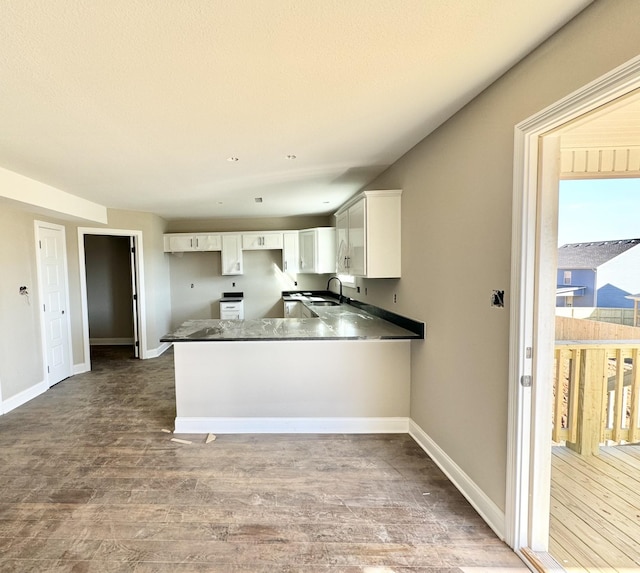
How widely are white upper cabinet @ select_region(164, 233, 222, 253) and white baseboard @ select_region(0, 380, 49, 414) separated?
285cm

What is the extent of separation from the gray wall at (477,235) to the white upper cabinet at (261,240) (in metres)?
3.61

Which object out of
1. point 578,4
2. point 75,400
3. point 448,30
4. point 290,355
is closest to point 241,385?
point 290,355

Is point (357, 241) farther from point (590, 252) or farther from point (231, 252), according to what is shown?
point (231, 252)

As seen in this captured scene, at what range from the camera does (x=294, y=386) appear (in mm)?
2865

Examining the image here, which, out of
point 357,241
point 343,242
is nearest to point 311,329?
point 357,241

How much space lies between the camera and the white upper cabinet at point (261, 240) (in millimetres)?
5945

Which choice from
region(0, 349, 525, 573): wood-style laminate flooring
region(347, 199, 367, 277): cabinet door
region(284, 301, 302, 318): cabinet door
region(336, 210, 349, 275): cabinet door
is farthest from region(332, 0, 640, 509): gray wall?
region(284, 301, 302, 318): cabinet door

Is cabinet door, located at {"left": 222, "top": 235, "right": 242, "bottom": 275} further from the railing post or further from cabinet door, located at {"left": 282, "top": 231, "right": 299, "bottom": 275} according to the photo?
the railing post

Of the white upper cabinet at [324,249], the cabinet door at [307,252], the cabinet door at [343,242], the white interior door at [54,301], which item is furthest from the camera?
the cabinet door at [307,252]

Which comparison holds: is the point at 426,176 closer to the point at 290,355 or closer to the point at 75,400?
the point at 290,355

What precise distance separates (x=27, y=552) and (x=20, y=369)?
2.76 m

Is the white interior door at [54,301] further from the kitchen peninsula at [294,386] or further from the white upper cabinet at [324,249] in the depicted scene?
the white upper cabinet at [324,249]

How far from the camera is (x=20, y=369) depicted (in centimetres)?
360

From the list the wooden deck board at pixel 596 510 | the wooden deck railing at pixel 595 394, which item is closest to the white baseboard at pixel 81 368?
the wooden deck board at pixel 596 510
